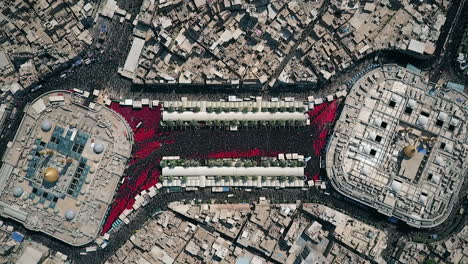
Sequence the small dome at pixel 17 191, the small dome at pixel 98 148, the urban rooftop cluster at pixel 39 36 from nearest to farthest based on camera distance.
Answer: the small dome at pixel 17 191 < the urban rooftop cluster at pixel 39 36 < the small dome at pixel 98 148

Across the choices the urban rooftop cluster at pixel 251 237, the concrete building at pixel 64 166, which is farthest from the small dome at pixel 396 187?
the concrete building at pixel 64 166

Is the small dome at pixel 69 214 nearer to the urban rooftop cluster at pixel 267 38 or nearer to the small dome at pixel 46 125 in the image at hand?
the small dome at pixel 46 125

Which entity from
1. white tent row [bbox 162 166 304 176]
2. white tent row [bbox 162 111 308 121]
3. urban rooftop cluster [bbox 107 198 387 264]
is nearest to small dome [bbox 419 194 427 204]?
urban rooftop cluster [bbox 107 198 387 264]

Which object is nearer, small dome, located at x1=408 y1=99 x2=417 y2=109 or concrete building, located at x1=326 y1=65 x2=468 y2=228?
concrete building, located at x1=326 y1=65 x2=468 y2=228

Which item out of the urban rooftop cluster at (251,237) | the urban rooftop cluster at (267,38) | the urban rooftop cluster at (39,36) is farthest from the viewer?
the urban rooftop cluster at (267,38)

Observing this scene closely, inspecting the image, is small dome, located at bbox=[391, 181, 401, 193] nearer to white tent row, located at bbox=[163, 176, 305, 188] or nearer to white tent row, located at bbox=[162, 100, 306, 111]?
white tent row, located at bbox=[163, 176, 305, 188]

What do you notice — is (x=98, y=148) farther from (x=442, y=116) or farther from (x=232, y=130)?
(x=442, y=116)
